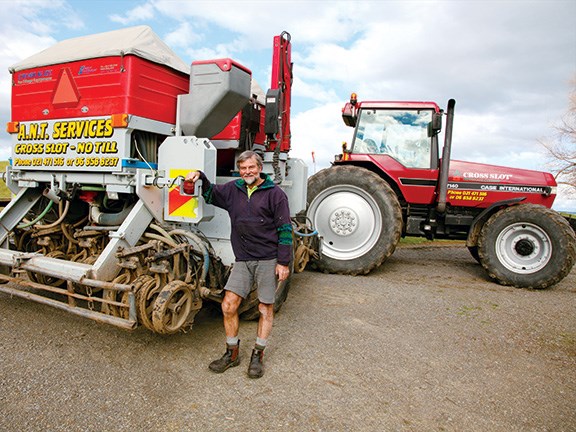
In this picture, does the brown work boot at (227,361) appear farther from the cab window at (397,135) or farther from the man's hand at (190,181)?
the cab window at (397,135)

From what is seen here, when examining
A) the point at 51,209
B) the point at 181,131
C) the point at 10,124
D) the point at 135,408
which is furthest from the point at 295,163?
the point at 135,408

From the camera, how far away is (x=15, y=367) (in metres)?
2.98

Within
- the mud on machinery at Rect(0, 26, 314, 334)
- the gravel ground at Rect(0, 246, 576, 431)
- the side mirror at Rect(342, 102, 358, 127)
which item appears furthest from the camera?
the side mirror at Rect(342, 102, 358, 127)

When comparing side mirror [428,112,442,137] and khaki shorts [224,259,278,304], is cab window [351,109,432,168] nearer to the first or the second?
side mirror [428,112,442,137]

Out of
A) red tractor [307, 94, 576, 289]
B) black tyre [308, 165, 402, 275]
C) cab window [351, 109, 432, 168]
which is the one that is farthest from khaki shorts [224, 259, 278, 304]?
cab window [351, 109, 432, 168]

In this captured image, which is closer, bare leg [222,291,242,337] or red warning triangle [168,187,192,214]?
bare leg [222,291,242,337]

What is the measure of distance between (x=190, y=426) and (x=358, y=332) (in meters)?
1.90

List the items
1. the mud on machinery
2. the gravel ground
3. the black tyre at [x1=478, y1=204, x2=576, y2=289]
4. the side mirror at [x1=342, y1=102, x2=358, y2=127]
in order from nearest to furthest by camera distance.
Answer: the gravel ground < the mud on machinery < the black tyre at [x1=478, y1=204, x2=576, y2=289] < the side mirror at [x1=342, y1=102, x2=358, y2=127]

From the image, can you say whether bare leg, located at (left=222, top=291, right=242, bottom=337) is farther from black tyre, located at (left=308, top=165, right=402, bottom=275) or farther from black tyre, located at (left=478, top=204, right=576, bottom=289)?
black tyre, located at (left=478, top=204, right=576, bottom=289)

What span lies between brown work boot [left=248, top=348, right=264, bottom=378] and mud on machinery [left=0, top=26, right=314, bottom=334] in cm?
55

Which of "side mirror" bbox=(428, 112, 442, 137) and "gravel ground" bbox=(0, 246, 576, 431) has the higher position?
"side mirror" bbox=(428, 112, 442, 137)

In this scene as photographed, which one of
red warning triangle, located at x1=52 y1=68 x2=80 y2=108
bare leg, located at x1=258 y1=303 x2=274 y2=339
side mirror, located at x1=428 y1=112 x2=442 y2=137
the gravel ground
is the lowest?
the gravel ground

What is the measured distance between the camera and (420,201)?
21.7ft

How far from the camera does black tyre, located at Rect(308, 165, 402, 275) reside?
6.07 meters
